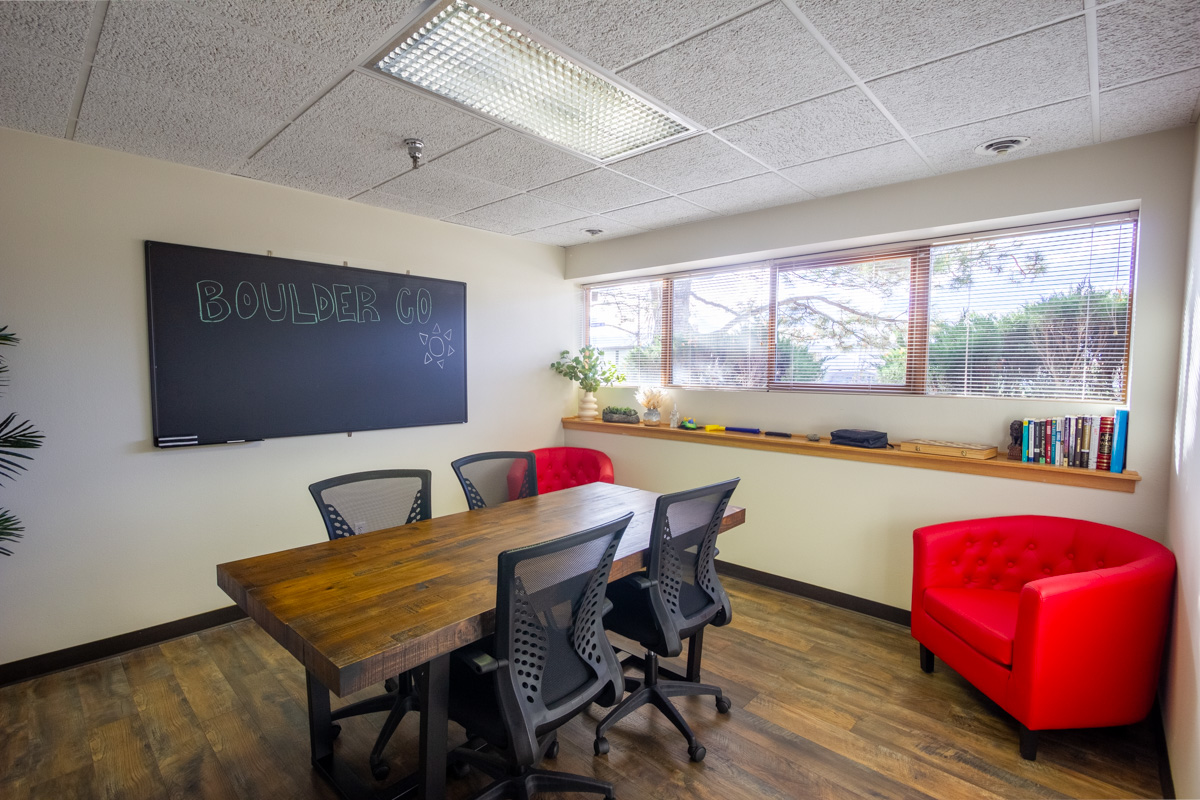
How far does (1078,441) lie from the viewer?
2715mm

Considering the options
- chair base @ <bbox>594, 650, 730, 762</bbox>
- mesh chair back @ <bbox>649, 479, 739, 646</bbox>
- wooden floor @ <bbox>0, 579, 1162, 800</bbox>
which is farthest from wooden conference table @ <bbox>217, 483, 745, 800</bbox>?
chair base @ <bbox>594, 650, 730, 762</bbox>

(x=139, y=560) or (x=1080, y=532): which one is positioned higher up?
(x=1080, y=532)

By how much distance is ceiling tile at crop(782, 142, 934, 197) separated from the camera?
2.74m

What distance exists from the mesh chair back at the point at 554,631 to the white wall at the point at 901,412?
2191 mm

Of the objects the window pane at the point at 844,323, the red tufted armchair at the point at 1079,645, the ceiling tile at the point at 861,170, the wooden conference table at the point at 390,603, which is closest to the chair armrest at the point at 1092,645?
the red tufted armchair at the point at 1079,645

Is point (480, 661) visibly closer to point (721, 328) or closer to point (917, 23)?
point (917, 23)

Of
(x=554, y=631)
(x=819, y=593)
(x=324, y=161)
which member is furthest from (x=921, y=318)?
(x=324, y=161)

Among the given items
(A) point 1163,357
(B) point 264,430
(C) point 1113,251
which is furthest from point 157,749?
(C) point 1113,251

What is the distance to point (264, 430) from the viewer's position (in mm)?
3244

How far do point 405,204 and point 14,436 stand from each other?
2.26m

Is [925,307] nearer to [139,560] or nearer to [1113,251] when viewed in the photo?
[1113,251]

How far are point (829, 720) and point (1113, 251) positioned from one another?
2.68m

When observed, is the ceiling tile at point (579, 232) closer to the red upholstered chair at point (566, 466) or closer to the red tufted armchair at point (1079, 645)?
the red upholstered chair at point (566, 466)

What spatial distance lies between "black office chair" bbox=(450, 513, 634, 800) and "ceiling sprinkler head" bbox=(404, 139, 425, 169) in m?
2.02
